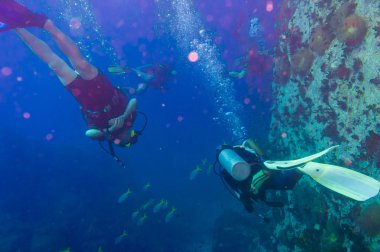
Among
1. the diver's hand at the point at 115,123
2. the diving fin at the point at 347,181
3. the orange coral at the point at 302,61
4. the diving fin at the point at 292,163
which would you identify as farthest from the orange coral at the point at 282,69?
the diving fin at the point at 347,181

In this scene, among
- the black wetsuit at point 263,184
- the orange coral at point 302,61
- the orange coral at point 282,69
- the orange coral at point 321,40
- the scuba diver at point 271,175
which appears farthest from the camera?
the orange coral at point 282,69

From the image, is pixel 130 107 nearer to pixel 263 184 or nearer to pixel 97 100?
pixel 97 100

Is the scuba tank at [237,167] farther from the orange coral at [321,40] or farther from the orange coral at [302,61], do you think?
the orange coral at [302,61]

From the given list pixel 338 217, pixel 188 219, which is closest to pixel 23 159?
pixel 188 219

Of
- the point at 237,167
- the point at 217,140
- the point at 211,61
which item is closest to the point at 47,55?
the point at 237,167

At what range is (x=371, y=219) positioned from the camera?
5.08 metres

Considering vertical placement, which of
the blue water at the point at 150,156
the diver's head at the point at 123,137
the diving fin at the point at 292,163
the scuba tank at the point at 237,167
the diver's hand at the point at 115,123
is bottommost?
the diving fin at the point at 292,163

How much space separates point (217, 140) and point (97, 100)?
3269cm

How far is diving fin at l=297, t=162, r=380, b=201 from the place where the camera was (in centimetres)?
321

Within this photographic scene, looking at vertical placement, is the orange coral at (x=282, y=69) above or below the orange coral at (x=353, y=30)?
above

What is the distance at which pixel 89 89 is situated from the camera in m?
5.46

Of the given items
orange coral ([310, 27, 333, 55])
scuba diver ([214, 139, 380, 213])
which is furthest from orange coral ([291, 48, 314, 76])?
scuba diver ([214, 139, 380, 213])

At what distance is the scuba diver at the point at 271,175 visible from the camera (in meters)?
3.31

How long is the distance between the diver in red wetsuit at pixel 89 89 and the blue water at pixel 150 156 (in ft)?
25.5
